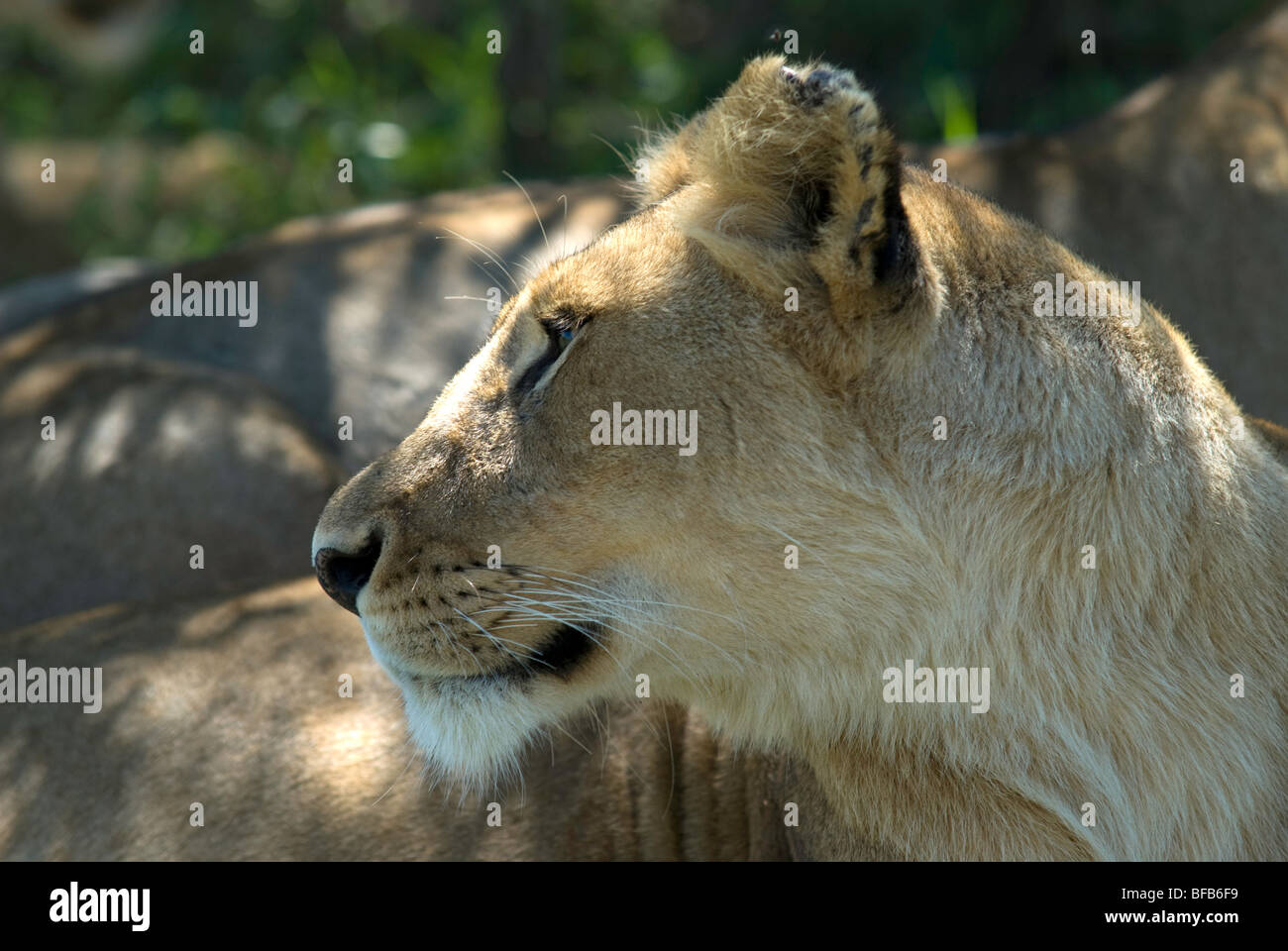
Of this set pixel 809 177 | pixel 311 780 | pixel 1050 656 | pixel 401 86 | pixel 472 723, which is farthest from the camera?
pixel 401 86

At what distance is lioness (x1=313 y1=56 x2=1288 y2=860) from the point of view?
2896mm

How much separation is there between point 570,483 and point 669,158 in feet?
3.02

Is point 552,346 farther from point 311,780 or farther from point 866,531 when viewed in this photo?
point 311,780

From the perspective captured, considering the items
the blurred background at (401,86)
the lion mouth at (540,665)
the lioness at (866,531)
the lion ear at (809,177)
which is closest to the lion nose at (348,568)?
the lioness at (866,531)

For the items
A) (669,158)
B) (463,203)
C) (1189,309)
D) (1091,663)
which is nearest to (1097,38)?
(1189,309)

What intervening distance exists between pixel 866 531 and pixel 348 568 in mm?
1026

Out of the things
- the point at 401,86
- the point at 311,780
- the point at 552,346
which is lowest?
the point at 311,780

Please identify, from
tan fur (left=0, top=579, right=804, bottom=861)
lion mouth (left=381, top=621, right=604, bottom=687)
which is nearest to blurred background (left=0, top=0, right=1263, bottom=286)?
tan fur (left=0, top=579, right=804, bottom=861)

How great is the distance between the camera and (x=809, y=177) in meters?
2.84

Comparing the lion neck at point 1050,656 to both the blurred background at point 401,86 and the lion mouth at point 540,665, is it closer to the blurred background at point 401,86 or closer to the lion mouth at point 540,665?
the lion mouth at point 540,665

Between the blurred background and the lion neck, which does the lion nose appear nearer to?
the lion neck

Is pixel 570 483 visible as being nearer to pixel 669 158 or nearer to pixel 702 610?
pixel 702 610

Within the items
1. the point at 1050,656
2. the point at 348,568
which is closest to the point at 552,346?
the point at 348,568

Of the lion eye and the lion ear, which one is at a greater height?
the lion ear
